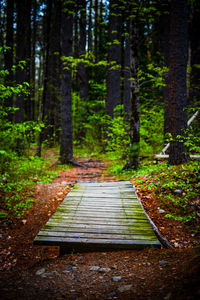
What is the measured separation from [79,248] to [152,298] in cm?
156

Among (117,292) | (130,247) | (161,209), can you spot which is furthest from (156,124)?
(117,292)

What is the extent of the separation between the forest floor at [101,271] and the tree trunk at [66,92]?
583 cm

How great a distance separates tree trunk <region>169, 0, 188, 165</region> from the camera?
6.26 m

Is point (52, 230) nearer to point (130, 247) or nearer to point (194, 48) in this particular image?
point (130, 247)

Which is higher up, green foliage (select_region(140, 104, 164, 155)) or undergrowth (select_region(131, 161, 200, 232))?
green foliage (select_region(140, 104, 164, 155))

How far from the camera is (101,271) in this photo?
8.45 ft

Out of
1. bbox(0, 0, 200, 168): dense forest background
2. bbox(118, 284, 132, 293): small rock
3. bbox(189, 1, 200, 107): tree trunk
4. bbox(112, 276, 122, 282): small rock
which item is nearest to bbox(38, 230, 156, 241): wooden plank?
bbox(112, 276, 122, 282): small rock

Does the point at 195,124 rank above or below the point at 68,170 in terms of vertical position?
above

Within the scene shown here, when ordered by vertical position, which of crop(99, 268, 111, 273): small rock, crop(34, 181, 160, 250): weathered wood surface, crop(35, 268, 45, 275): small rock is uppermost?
crop(34, 181, 160, 250): weathered wood surface

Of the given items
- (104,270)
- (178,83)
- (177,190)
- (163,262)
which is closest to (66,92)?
(178,83)

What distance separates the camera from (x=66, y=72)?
31.7 ft

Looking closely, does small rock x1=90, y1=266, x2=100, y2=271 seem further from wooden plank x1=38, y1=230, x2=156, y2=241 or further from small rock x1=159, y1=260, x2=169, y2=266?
small rock x1=159, y1=260, x2=169, y2=266

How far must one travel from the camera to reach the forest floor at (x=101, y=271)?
1.91 meters

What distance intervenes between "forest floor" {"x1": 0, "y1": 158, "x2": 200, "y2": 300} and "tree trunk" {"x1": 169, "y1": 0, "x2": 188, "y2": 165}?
2886mm
